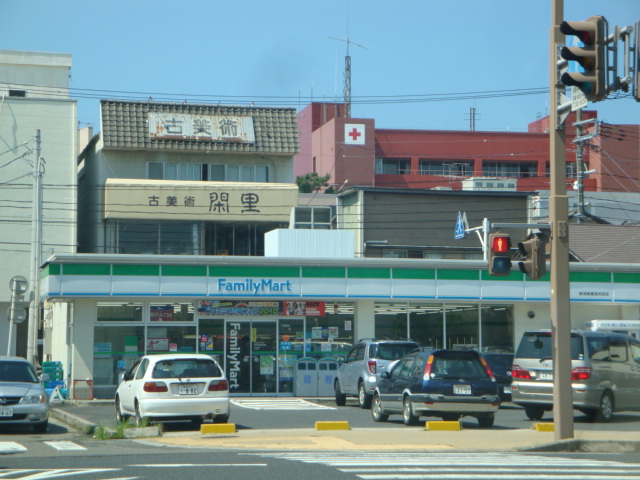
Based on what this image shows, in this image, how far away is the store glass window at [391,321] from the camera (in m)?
31.5

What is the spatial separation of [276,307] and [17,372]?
11.6m

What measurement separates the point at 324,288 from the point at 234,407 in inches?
243

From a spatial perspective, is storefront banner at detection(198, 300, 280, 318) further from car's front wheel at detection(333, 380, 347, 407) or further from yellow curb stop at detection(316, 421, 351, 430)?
yellow curb stop at detection(316, 421, 351, 430)

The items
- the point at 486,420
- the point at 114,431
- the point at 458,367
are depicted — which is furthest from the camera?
the point at 486,420

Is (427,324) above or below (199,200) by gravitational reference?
below

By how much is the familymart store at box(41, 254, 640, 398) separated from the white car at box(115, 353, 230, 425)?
10612mm

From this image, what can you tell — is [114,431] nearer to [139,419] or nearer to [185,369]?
[139,419]

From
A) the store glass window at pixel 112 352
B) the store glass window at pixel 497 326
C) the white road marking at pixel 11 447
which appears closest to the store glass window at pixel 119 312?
the store glass window at pixel 112 352

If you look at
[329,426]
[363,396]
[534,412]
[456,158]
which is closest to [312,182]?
[456,158]

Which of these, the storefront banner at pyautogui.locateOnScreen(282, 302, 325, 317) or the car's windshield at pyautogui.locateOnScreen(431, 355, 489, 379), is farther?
the storefront banner at pyautogui.locateOnScreen(282, 302, 325, 317)

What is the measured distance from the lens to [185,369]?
1841 centimetres

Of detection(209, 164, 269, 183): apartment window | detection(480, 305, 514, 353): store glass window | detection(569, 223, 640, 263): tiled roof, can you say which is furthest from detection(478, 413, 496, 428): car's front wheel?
detection(209, 164, 269, 183): apartment window

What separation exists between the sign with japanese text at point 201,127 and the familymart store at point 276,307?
15.9 metres

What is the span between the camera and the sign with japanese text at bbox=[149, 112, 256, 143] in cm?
4516
